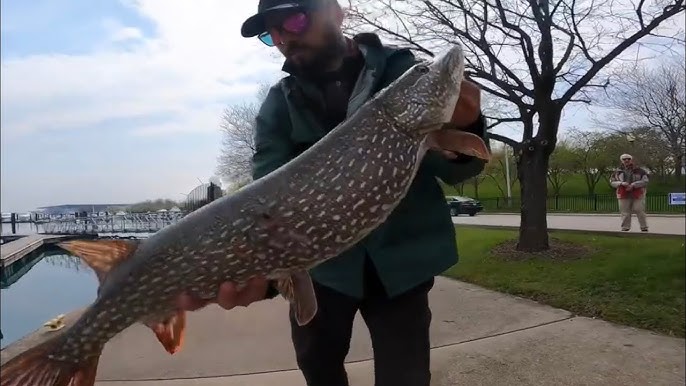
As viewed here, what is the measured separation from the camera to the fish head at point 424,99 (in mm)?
1733

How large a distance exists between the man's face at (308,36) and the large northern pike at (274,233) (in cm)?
34

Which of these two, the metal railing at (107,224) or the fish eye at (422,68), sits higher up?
the fish eye at (422,68)

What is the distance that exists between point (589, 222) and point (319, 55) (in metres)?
3.96

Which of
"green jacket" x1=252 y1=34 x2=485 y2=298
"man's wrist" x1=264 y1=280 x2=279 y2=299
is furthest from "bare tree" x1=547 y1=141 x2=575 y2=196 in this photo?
"man's wrist" x1=264 y1=280 x2=279 y2=299

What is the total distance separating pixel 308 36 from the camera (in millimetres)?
1943

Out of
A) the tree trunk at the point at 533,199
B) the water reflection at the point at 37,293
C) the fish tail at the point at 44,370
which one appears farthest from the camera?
the tree trunk at the point at 533,199

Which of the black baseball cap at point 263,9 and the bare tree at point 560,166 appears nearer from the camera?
the black baseball cap at point 263,9

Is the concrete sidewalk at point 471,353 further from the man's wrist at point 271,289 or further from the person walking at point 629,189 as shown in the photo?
the man's wrist at point 271,289

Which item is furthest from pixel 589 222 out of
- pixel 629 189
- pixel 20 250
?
pixel 20 250

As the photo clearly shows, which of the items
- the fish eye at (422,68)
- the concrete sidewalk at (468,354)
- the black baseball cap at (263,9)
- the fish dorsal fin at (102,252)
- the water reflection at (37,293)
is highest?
the black baseball cap at (263,9)

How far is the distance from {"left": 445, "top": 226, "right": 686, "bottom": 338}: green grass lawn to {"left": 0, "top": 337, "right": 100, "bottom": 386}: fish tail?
112 inches

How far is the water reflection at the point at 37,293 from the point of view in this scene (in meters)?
5.10

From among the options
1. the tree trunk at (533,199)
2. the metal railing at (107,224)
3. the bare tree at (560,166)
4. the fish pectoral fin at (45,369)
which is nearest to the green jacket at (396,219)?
the fish pectoral fin at (45,369)

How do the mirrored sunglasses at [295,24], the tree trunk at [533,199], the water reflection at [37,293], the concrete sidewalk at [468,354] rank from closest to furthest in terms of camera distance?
the mirrored sunglasses at [295,24], the concrete sidewalk at [468,354], the water reflection at [37,293], the tree trunk at [533,199]
